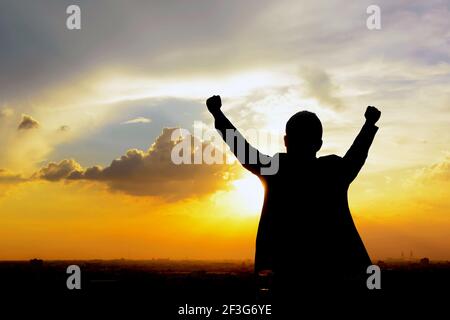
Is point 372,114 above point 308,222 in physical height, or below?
above

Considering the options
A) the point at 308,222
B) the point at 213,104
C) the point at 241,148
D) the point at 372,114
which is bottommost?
the point at 308,222

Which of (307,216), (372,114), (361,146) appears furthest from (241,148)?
(372,114)

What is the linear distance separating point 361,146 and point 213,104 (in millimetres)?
1157

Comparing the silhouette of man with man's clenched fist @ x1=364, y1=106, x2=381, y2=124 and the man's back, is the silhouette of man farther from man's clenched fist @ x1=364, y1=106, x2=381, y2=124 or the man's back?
man's clenched fist @ x1=364, y1=106, x2=381, y2=124

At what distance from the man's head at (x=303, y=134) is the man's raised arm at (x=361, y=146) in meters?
0.26

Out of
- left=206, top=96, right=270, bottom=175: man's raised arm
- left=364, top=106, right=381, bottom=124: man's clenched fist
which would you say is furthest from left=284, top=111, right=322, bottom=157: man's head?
left=364, top=106, right=381, bottom=124: man's clenched fist

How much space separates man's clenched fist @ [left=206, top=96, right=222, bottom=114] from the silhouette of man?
6.4 inches

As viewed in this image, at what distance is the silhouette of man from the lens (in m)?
3.85

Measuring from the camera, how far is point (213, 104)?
432 cm

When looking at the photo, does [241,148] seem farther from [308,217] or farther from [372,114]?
[372,114]
